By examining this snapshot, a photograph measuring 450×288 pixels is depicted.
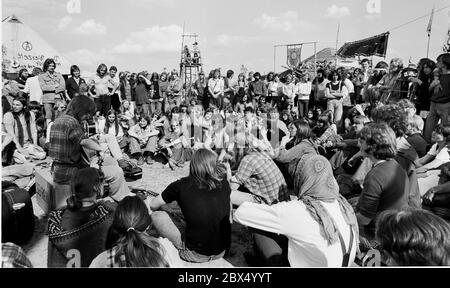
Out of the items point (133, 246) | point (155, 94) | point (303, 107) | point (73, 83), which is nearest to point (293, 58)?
point (303, 107)

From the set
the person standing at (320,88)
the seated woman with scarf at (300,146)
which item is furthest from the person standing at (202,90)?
the seated woman with scarf at (300,146)

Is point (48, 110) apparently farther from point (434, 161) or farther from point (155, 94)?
point (434, 161)

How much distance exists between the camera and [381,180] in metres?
2.79

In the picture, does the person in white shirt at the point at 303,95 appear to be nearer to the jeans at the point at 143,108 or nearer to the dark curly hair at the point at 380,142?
the jeans at the point at 143,108

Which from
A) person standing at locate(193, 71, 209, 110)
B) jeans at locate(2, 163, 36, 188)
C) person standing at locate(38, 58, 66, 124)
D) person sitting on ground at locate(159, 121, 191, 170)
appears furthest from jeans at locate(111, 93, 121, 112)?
jeans at locate(2, 163, 36, 188)

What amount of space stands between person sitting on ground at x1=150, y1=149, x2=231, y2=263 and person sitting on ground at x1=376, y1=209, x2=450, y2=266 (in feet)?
4.88

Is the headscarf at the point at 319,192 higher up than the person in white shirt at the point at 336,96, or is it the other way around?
the person in white shirt at the point at 336,96

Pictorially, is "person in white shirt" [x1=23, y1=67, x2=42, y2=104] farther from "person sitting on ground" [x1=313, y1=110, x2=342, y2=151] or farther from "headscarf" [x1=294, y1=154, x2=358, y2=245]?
"headscarf" [x1=294, y1=154, x2=358, y2=245]

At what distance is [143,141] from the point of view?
6.85 metres

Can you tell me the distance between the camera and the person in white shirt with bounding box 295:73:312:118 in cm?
923

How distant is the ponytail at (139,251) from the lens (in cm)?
181

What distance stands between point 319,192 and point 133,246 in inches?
48.9
